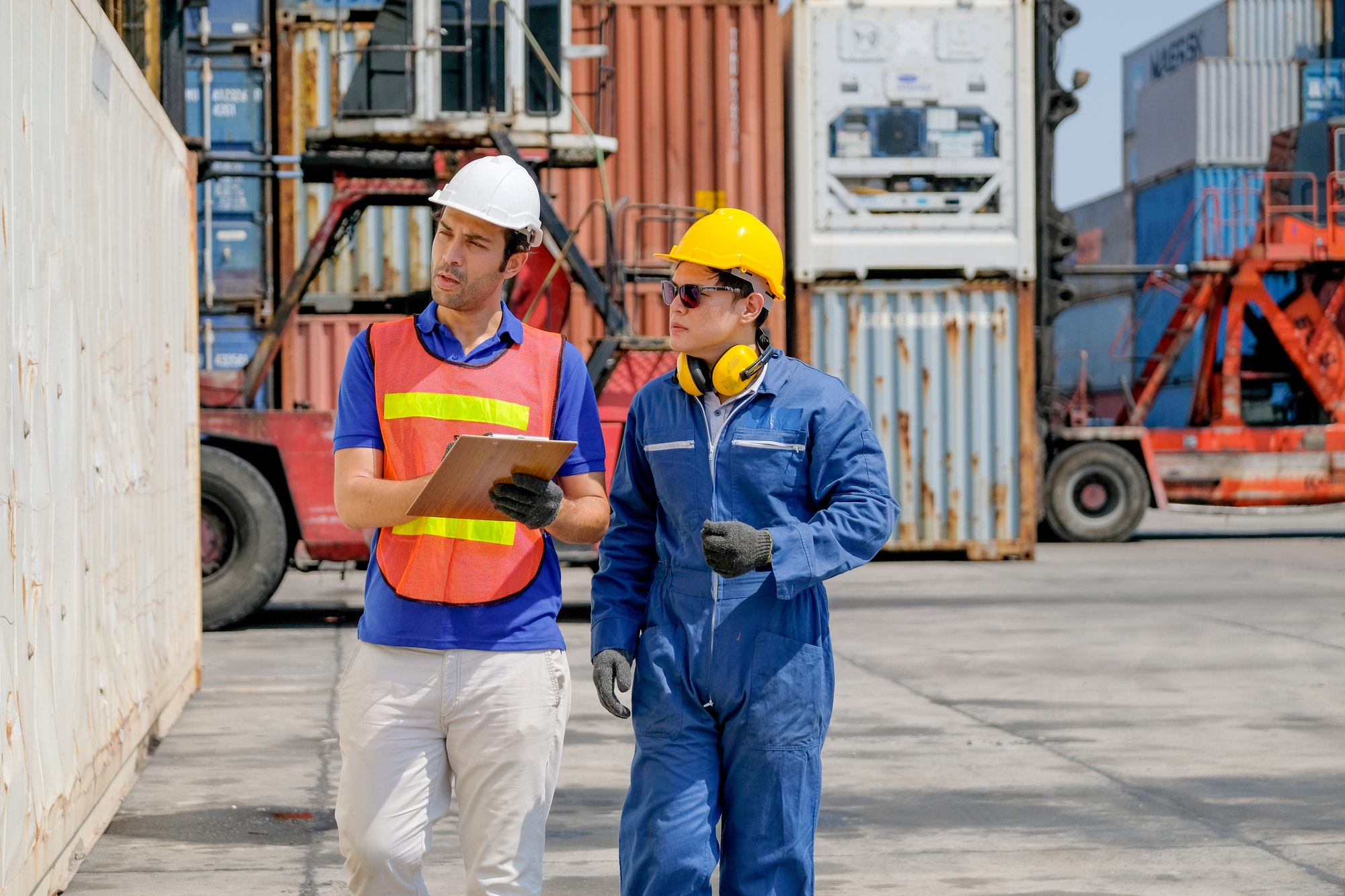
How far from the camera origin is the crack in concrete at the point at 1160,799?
4.87 m

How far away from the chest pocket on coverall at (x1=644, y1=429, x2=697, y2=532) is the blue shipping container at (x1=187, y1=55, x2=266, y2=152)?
1293 cm

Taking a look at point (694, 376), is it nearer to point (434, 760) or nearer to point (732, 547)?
point (732, 547)

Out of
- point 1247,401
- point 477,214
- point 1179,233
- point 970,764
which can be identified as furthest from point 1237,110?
point 477,214

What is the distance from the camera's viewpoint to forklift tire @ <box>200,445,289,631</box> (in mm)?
10047

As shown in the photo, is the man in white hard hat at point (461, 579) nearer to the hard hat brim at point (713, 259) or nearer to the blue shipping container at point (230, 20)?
the hard hat brim at point (713, 259)

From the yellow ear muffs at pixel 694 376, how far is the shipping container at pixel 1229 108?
3267 cm

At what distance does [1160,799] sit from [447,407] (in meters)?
3.67

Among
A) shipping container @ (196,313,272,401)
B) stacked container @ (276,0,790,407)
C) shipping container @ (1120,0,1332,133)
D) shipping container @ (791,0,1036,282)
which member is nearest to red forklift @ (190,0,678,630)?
stacked container @ (276,0,790,407)

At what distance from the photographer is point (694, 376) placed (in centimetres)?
333

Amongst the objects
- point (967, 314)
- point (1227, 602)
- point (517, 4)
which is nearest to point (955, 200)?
point (967, 314)

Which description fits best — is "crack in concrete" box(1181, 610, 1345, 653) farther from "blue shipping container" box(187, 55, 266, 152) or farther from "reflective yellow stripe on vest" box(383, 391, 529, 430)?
"blue shipping container" box(187, 55, 266, 152)

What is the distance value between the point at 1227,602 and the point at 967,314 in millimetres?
3903

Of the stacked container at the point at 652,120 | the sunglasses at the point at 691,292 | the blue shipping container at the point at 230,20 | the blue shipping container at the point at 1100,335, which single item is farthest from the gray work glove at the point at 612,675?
the blue shipping container at the point at 1100,335

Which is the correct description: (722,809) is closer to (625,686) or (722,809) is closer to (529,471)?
(625,686)
